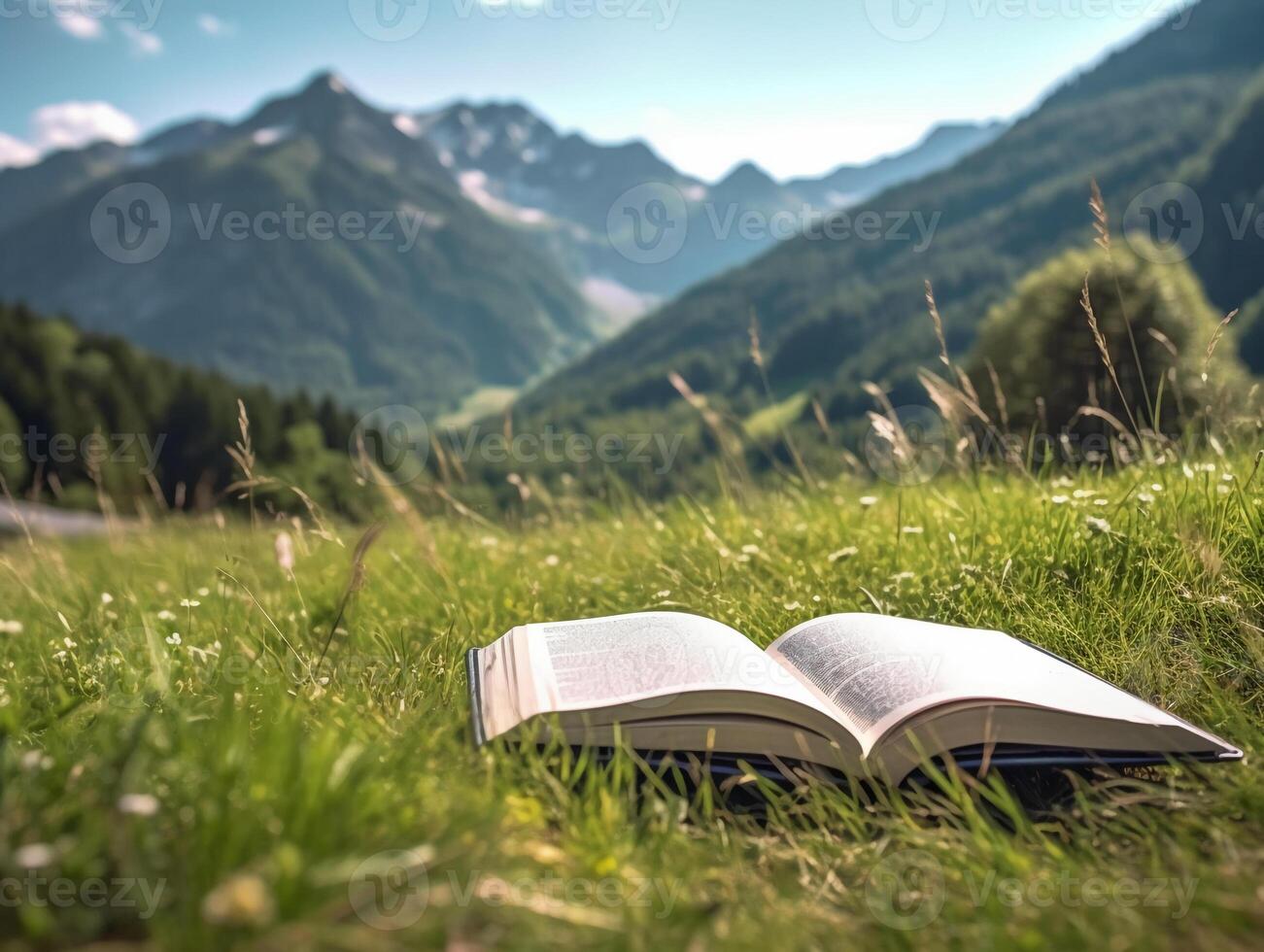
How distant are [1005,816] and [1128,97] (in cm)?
23061

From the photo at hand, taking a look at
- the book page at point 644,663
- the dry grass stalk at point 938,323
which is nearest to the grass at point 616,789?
the book page at point 644,663

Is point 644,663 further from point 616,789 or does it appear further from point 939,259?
point 939,259

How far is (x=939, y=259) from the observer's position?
538ft

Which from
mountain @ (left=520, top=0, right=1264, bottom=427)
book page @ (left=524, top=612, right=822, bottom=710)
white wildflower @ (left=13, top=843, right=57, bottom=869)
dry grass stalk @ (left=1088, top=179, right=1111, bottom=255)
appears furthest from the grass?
mountain @ (left=520, top=0, right=1264, bottom=427)

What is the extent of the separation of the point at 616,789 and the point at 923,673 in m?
0.79

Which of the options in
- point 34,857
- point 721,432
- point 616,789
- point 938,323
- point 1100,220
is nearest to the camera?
point 34,857

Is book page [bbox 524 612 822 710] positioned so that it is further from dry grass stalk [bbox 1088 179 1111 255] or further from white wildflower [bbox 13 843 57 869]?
dry grass stalk [bbox 1088 179 1111 255]

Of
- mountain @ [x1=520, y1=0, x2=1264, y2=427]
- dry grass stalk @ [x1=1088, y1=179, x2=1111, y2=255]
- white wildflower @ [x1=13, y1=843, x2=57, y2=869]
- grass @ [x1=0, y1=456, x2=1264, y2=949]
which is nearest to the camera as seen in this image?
white wildflower @ [x1=13, y1=843, x2=57, y2=869]

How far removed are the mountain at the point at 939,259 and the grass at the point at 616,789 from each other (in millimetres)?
97408

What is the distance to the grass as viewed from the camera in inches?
46.3

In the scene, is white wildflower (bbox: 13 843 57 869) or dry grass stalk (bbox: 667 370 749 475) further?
dry grass stalk (bbox: 667 370 749 475)

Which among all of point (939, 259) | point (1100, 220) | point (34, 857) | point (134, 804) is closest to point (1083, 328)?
point (1100, 220)

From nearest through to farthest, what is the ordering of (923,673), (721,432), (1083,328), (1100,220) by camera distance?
1. (923,673)
2. (1100,220)
3. (721,432)
4. (1083,328)

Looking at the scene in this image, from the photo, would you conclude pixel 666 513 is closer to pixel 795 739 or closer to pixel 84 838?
pixel 795 739
